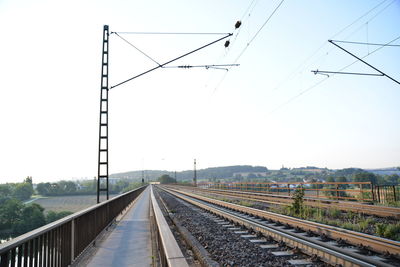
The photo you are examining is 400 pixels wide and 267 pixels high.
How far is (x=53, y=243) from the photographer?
4797mm

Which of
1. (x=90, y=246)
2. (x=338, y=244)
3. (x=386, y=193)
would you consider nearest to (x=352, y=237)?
(x=338, y=244)

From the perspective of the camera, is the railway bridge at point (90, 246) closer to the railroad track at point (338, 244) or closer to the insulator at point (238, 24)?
the railroad track at point (338, 244)

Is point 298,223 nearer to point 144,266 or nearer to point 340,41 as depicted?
point 144,266

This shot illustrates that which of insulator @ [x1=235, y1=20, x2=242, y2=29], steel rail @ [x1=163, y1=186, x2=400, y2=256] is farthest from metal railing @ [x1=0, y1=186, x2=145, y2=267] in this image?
insulator @ [x1=235, y1=20, x2=242, y2=29]

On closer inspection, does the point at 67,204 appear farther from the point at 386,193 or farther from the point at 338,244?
the point at 338,244

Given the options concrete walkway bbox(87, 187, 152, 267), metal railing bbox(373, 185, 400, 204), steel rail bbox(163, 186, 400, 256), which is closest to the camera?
steel rail bbox(163, 186, 400, 256)

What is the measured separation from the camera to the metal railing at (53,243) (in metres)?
3.45

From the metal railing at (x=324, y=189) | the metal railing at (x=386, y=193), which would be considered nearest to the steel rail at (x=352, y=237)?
the metal railing at (x=324, y=189)

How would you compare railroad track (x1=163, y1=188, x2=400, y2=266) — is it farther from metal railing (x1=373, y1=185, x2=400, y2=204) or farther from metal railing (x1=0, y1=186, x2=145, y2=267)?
metal railing (x1=373, y1=185, x2=400, y2=204)

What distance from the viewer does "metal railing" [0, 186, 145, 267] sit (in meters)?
3.45

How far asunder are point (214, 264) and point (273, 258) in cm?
128

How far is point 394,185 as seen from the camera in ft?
52.0

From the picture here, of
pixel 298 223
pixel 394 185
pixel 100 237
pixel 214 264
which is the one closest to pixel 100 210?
pixel 100 237

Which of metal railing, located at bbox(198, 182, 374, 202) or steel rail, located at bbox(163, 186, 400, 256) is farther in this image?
metal railing, located at bbox(198, 182, 374, 202)
